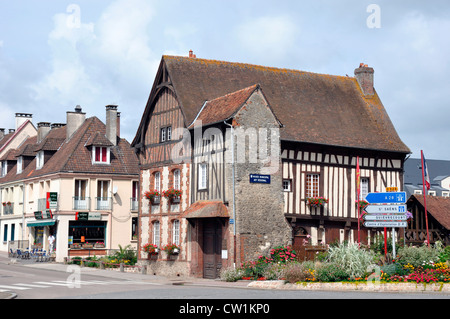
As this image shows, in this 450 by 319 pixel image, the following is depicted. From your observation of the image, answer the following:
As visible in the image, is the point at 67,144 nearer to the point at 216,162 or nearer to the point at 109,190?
the point at 109,190

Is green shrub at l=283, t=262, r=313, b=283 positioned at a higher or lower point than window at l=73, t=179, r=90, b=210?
lower

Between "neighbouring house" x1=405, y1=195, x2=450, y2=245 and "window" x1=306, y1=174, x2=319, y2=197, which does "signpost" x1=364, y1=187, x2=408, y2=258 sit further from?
"neighbouring house" x1=405, y1=195, x2=450, y2=245

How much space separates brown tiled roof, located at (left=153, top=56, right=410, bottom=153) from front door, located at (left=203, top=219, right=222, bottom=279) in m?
4.52

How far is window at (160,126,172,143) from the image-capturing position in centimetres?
3091

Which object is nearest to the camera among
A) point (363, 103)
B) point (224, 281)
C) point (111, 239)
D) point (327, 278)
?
point (327, 278)

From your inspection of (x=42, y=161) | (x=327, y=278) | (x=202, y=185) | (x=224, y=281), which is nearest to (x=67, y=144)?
(x=42, y=161)

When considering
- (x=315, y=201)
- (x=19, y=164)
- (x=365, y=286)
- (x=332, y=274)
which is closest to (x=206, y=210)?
(x=315, y=201)

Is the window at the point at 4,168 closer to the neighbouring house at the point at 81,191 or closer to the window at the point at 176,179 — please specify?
the neighbouring house at the point at 81,191

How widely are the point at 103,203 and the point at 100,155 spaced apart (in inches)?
117

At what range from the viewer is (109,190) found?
42656 millimetres

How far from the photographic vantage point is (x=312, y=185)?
1161 inches

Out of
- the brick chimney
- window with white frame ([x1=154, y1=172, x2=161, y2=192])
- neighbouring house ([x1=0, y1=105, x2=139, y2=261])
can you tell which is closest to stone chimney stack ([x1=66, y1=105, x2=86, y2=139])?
neighbouring house ([x1=0, y1=105, x2=139, y2=261])

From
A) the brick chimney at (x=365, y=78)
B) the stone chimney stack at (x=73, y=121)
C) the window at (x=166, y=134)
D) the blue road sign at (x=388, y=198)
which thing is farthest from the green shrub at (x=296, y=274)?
the stone chimney stack at (x=73, y=121)
